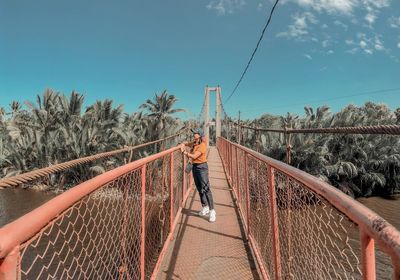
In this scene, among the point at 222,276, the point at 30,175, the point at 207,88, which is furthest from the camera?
the point at 207,88

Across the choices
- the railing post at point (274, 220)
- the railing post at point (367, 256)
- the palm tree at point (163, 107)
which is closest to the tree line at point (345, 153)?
the palm tree at point (163, 107)

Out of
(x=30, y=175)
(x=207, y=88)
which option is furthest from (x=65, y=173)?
(x=207, y=88)

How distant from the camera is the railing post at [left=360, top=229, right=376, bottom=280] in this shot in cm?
88

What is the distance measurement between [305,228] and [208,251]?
6.22ft

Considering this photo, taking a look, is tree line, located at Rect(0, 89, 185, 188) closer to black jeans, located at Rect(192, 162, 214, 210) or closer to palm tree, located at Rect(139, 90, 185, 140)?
palm tree, located at Rect(139, 90, 185, 140)

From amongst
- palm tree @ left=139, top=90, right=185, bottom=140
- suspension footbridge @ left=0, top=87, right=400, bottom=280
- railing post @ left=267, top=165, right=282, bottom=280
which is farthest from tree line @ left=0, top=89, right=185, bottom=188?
railing post @ left=267, top=165, right=282, bottom=280

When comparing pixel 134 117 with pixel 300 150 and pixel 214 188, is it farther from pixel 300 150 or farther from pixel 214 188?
pixel 214 188

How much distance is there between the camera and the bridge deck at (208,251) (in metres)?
3.57

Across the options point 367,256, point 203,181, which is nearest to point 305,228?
point 367,256

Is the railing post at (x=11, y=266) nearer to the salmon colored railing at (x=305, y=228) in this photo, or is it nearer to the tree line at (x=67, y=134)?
the salmon colored railing at (x=305, y=228)

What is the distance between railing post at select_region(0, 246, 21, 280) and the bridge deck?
9.42 feet

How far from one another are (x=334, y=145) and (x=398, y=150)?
12.0 ft

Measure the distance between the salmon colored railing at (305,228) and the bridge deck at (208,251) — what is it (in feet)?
0.68

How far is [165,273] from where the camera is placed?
358cm
